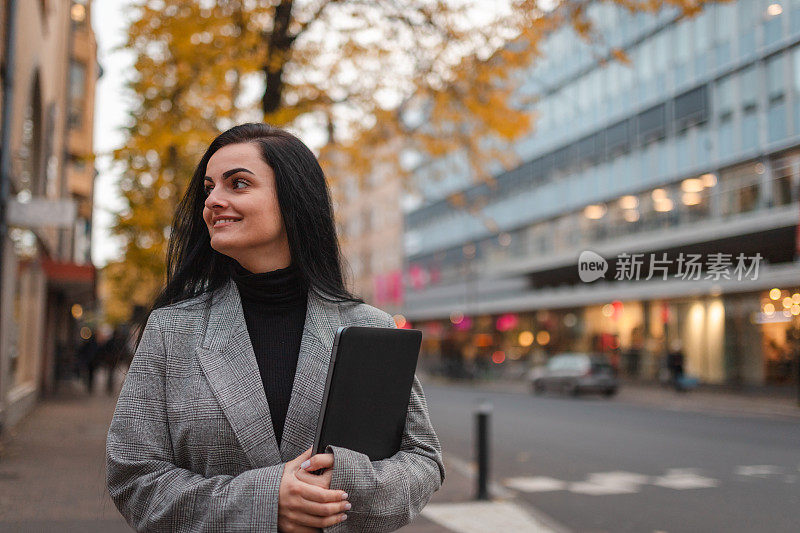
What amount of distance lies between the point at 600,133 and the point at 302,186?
8.51 metres

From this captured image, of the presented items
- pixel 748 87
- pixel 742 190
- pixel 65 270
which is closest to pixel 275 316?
pixel 742 190

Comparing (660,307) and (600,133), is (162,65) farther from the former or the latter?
(660,307)

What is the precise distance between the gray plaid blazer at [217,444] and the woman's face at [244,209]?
0.59 feet

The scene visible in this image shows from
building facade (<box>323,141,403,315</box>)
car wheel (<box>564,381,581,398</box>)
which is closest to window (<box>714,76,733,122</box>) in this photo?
car wheel (<box>564,381,581,398</box>)

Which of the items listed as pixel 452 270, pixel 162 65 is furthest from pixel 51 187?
pixel 452 270

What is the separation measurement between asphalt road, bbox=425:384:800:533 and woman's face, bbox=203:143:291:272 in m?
3.53

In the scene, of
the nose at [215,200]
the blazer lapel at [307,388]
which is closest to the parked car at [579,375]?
the blazer lapel at [307,388]

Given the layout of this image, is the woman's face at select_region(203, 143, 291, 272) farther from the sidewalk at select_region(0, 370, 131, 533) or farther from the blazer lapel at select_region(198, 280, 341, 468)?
the sidewalk at select_region(0, 370, 131, 533)

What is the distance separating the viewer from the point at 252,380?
6.62 ft

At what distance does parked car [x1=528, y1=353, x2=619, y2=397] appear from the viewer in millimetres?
26250

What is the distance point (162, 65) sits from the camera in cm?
1134

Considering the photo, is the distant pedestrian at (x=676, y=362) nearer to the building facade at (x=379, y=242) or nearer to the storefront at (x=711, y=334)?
the storefront at (x=711, y=334)

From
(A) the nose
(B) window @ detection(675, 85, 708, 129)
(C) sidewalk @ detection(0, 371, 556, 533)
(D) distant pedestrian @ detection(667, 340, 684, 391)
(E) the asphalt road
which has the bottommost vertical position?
(E) the asphalt road

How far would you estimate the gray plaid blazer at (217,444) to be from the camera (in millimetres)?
1875
